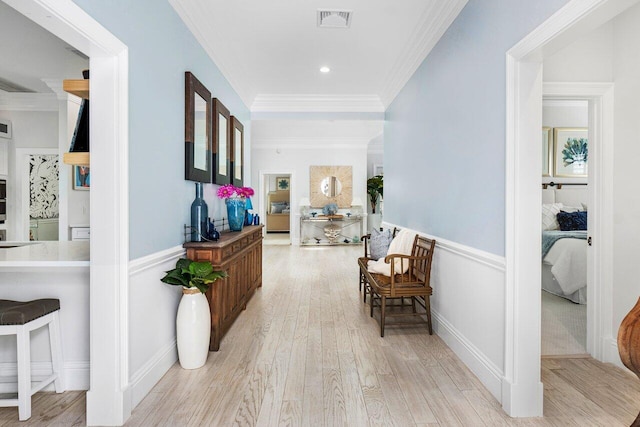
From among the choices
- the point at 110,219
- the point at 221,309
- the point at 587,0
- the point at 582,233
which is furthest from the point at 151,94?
the point at 582,233

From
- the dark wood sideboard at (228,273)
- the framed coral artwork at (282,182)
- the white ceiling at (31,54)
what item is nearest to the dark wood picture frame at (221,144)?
the dark wood sideboard at (228,273)

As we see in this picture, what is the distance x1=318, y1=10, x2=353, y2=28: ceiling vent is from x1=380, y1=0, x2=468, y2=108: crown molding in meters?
0.65

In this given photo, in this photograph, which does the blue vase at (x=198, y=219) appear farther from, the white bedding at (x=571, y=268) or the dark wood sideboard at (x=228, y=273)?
the white bedding at (x=571, y=268)

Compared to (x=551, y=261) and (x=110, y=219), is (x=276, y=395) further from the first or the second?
(x=551, y=261)

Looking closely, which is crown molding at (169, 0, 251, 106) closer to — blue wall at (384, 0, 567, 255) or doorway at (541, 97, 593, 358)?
blue wall at (384, 0, 567, 255)

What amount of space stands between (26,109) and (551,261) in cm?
741

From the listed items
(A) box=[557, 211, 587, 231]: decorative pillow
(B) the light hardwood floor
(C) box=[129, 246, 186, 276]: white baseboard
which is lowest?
(B) the light hardwood floor

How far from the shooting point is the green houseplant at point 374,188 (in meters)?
10.9

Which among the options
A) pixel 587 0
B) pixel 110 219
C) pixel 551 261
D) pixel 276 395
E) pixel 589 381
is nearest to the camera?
pixel 587 0

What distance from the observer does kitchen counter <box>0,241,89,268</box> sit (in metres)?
2.17

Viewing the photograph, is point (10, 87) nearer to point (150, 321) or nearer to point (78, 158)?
point (78, 158)

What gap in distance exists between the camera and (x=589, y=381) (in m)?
2.43

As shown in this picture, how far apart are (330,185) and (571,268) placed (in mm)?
6384

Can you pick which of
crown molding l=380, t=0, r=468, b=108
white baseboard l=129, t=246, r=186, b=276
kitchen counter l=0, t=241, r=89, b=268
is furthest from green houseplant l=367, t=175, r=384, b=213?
kitchen counter l=0, t=241, r=89, b=268
